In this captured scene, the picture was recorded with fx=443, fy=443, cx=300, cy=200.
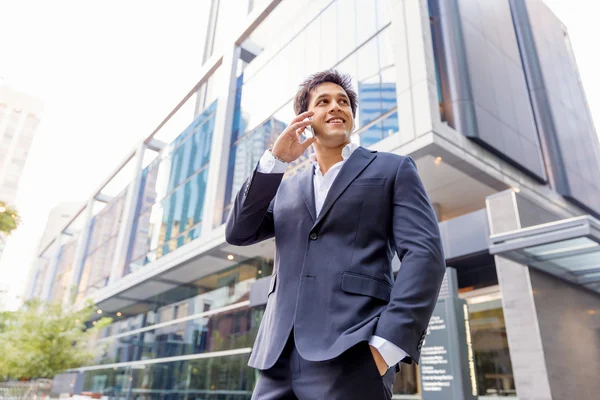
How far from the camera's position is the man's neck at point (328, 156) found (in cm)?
186

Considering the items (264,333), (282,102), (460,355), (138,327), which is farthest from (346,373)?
(138,327)

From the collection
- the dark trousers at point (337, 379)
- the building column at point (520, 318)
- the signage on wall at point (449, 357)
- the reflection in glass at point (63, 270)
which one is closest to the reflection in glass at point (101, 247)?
the reflection in glass at point (63, 270)

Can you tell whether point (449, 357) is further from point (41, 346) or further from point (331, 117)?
point (41, 346)

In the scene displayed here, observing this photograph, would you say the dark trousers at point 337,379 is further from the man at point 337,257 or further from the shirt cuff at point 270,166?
the shirt cuff at point 270,166

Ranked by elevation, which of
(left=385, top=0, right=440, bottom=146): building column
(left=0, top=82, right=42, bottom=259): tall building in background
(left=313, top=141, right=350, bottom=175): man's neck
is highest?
(left=0, top=82, right=42, bottom=259): tall building in background

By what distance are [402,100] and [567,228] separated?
5.37 metres

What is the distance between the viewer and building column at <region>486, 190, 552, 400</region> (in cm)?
824

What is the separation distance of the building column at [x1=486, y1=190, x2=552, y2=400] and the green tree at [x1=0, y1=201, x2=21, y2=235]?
369 inches

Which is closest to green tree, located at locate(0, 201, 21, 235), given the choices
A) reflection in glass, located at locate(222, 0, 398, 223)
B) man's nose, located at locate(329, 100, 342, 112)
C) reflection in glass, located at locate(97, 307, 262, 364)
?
reflection in glass, located at locate(222, 0, 398, 223)

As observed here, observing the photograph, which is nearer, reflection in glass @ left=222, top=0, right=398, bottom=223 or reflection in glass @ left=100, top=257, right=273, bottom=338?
reflection in glass @ left=222, top=0, right=398, bottom=223

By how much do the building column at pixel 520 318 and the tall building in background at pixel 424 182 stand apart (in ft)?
0.09

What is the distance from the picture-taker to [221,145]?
19594 mm

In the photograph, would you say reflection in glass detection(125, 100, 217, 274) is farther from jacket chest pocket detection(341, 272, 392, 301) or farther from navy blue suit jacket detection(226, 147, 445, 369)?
jacket chest pocket detection(341, 272, 392, 301)

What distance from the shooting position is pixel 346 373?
1258 millimetres
